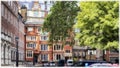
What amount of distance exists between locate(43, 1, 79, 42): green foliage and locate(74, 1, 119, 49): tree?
10.6 metres

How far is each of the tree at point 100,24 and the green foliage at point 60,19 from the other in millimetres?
10580

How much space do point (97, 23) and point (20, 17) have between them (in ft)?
61.5

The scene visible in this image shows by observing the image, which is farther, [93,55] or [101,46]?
[93,55]

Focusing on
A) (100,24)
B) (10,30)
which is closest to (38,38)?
(10,30)

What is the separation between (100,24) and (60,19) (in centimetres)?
1391

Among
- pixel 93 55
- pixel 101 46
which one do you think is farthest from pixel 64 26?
pixel 101 46

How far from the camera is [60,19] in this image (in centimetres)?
3228

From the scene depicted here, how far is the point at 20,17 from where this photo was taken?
3694cm

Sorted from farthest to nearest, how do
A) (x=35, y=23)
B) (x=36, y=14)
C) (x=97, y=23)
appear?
(x=36, y=14) < (x=35, y=23) < (x=97, y=23)

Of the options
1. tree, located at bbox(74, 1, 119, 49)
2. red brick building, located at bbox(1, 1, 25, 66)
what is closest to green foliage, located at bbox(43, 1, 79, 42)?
red brick building, located at bbox(1, 1, 25, 66)

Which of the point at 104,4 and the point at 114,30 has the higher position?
the point at 104,4

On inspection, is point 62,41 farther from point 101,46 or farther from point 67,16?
point 101,46

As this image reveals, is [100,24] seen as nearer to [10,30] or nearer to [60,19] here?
[60,19]

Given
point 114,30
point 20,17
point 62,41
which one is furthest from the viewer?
point 20,17
